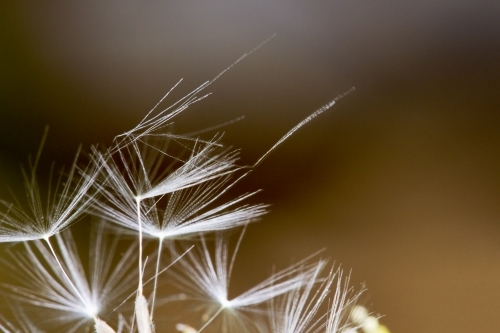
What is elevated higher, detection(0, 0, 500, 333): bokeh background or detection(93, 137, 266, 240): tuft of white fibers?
detection(0, 0, 500, 333): bokeh background

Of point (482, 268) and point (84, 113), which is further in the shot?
point (84, 113)

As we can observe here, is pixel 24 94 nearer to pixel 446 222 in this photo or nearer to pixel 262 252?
pixel 262 252

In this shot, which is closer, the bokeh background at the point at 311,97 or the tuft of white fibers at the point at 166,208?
the tuft of white fibers at the point at 166,208

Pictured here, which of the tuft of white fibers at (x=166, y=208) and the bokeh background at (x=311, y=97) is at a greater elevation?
the bokeh background at (x=311, y=97)

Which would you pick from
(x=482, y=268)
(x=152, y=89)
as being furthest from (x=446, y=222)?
(x=152, y=89)

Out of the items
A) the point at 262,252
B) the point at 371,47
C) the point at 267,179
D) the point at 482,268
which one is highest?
the point at 371,47

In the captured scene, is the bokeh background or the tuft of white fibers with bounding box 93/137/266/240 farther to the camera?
the bokeh background

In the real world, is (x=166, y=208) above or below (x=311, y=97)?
below

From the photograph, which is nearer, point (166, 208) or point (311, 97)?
point (166, 208)
